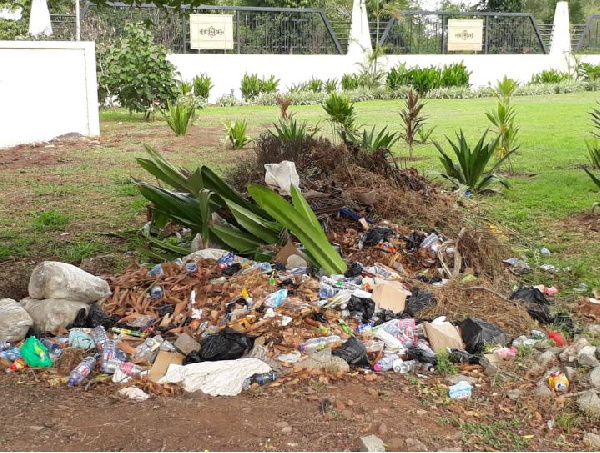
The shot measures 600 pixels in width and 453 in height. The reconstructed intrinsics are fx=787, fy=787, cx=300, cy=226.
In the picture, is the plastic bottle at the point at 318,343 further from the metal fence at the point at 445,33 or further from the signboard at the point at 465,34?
the signboard at the point at 465,34

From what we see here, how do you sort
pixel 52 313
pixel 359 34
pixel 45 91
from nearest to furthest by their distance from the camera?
1. pixel 52 313
2. pixel 45 91
3. pixel 359 34

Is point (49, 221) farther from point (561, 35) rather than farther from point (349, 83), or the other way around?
point (561, 35)

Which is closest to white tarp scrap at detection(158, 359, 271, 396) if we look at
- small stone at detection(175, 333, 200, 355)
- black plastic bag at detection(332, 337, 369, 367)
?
small stone at detection(175, 333, 200, 355)

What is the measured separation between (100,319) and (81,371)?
1.95ft

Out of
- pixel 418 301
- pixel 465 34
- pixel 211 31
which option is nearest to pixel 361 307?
pixel 418 301

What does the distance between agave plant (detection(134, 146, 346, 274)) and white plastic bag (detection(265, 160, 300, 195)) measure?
8.5 inches

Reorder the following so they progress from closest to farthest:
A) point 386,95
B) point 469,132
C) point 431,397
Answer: point 431,397 < point 469,132 < point 386,95

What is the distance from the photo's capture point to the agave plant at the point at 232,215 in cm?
459

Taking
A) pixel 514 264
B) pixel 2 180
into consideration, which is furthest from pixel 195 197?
pixel 2 180

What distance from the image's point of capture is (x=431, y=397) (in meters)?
3.35

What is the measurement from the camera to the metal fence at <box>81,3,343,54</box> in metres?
21.8

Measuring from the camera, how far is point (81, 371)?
142 inches

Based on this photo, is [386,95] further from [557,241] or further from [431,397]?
[431,397]

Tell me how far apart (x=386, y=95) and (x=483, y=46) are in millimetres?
7019
